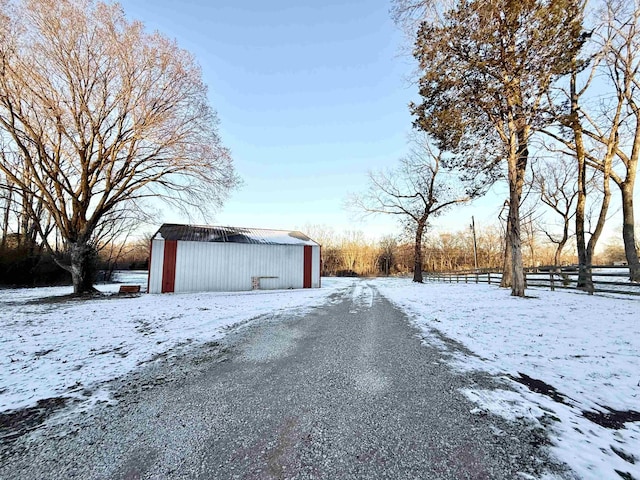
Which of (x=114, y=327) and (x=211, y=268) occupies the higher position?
(x=211, y=268)

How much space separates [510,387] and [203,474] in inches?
118

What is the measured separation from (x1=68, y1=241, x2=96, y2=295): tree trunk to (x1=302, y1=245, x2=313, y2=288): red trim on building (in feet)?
36.4

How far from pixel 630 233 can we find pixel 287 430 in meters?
15.2

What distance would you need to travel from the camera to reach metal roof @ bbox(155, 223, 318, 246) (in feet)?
52.6

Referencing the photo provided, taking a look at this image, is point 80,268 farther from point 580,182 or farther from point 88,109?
point 580,182

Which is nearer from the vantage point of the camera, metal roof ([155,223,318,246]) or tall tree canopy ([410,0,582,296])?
tall tree canopy ([410,0,582,296])

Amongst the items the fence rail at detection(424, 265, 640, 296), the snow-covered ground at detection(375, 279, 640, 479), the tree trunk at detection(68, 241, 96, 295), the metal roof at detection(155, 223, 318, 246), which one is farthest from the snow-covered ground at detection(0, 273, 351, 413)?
the fence rail at detection(424, 265, 640, 296)

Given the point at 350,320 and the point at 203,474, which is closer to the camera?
the point at 203,474

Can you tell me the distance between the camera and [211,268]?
1595 centimetres

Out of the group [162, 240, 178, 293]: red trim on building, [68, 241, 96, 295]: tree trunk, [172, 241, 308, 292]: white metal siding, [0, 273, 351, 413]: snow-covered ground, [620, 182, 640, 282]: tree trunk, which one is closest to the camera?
[0, 273, 351, 413]: snow-covered ground

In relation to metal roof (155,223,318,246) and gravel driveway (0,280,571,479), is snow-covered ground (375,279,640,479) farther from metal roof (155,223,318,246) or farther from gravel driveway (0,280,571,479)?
metal roof (155,223,318,246)

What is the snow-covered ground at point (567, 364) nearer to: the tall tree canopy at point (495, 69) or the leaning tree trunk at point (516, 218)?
the leaning tree trunk at point (516, 218)

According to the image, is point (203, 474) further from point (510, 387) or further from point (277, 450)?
point (510, 387)

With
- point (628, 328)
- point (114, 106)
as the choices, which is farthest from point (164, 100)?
point (628, 328)
